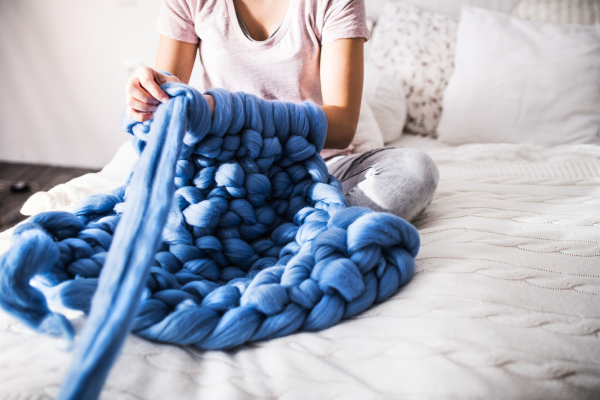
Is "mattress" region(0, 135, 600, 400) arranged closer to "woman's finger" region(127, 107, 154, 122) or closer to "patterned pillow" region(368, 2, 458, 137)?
"woman's finger" region(127, 107, 154, 122)

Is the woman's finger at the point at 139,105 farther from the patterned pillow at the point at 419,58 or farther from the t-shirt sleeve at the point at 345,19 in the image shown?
the patterned pillow at the point at 419,58

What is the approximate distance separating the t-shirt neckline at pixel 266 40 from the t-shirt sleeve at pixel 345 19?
9 cm

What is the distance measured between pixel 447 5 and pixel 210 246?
148cm

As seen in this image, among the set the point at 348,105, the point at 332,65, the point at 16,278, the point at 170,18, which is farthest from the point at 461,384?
the point at 170,18

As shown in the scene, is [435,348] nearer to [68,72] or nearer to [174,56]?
[174,56]

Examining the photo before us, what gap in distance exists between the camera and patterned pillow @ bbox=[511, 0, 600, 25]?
1.28 meters

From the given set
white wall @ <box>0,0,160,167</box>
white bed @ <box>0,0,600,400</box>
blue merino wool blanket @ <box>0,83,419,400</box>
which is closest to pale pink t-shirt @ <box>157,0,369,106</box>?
blue merino wool blanket @ <box>0,83,419,400</box>

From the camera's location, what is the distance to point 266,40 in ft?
2.88

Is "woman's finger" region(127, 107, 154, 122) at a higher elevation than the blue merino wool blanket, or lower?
higher

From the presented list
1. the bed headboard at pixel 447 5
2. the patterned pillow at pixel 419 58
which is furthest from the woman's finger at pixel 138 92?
the bed headboard at pixel 447 5

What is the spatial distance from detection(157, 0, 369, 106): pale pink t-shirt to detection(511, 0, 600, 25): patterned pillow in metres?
0.88

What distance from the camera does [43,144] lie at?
206cm

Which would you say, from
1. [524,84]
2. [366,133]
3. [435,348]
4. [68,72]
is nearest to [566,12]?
[524,84]

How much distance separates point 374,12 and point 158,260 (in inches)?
56.4
